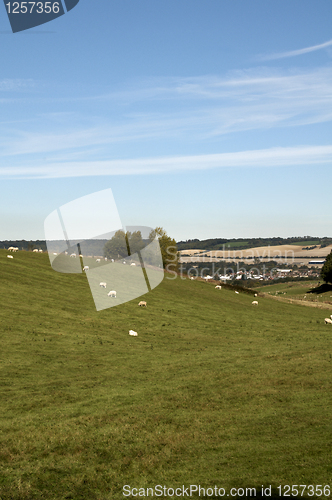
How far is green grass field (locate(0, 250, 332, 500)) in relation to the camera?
14305 millimetres

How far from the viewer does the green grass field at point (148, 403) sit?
1430 centimetres

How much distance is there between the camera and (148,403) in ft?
71.3

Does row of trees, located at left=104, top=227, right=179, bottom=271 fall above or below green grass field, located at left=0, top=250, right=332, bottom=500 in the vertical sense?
above

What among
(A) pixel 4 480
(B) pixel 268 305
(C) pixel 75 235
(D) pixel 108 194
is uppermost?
(D) pixel 108 194

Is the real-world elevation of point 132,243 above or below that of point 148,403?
above

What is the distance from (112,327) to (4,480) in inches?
1076

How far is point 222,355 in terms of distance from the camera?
3353cm

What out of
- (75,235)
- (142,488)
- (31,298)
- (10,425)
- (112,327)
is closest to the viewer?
(142,488)

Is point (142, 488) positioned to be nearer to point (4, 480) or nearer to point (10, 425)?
point (4, 480)

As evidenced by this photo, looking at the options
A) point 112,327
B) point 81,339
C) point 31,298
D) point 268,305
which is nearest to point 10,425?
point 81,339

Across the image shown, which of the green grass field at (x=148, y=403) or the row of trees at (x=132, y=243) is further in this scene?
the row of trees at (x=132, y=243)

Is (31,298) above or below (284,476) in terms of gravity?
above

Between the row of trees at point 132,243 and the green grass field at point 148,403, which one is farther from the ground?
the row of trees at point 132,243

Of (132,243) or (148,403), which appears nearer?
(148,403)
